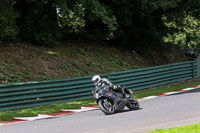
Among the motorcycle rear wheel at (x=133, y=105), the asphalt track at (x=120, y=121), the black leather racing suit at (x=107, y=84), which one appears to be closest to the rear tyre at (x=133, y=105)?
the motorcycle rear wheel at (x=133, y=105)

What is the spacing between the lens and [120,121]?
10078mm

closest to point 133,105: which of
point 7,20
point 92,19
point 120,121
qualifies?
point 120,121

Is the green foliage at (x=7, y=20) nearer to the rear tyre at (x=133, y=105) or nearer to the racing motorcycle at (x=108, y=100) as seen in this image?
the racing motorcycle at (x=108, y=100)

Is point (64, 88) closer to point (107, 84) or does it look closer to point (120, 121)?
point (107, 84)

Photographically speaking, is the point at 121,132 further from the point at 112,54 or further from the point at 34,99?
the point at 112,54

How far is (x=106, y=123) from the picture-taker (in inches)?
390

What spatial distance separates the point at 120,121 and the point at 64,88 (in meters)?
6.94

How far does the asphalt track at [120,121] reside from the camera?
905 cm

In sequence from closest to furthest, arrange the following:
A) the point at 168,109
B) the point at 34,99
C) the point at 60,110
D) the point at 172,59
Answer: the point at 168,109 → the point at 60,110 → the point at 34,99 → the point at 172,59

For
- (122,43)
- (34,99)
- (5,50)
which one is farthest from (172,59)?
(34,99)

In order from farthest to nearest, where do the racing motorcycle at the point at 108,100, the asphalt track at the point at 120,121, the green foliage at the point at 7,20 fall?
the green foliage at the point at 7,20 < the racing motorcycle at the point at 108,100 < the asphalt track at the point at 120,121

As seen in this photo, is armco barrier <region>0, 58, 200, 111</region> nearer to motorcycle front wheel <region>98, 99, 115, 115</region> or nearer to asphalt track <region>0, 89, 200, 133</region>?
asphalt track <region>0, 89, 200, 133</region>

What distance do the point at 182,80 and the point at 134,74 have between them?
505cm

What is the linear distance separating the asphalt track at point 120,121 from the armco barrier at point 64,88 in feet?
11.4
